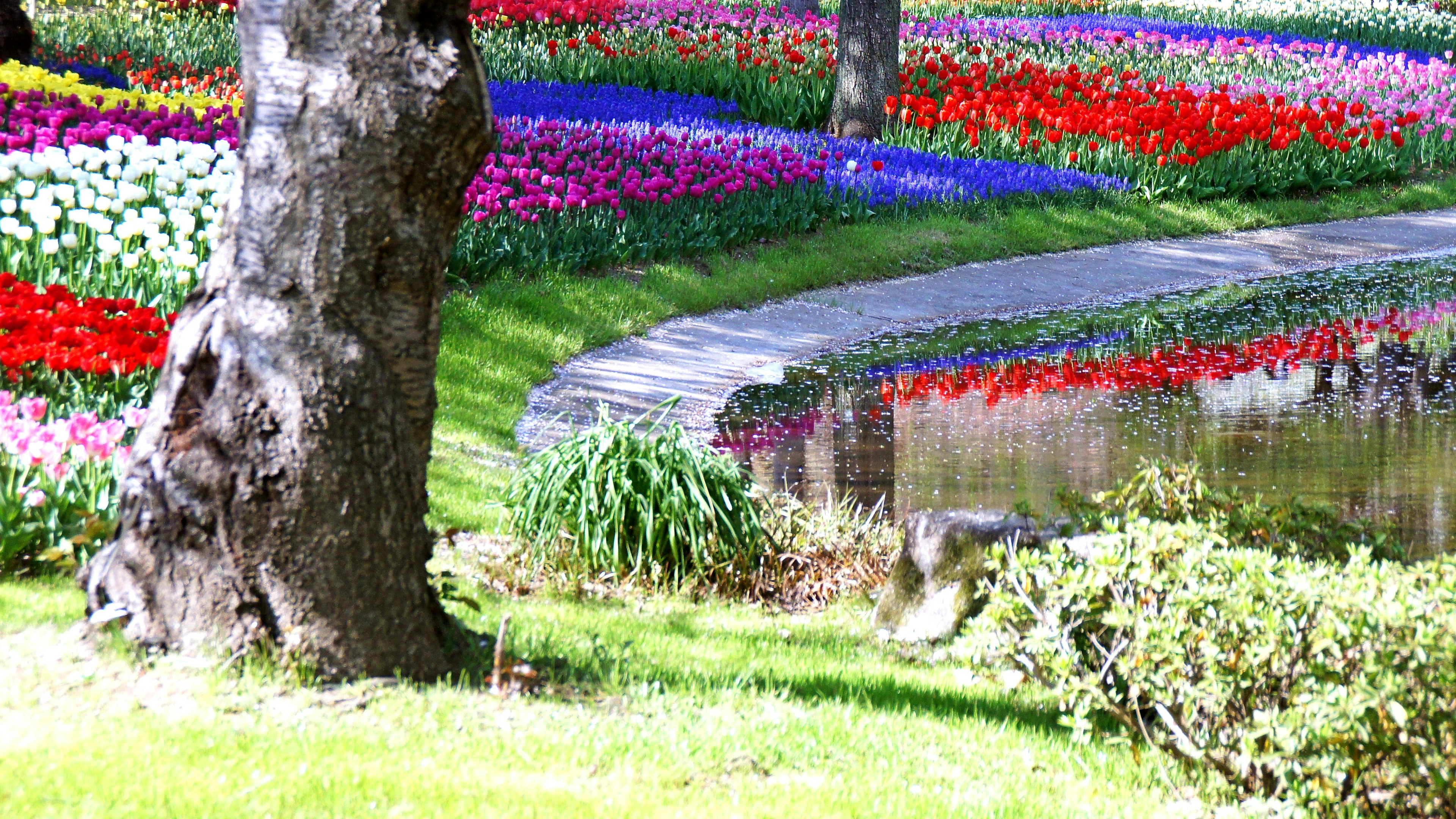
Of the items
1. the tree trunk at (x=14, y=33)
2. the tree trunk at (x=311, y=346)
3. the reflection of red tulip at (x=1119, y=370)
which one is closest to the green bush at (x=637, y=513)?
the tree trunk at (x=311, y=346)

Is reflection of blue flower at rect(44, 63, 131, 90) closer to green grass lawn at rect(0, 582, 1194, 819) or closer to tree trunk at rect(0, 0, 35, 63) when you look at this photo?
tree trunk at rect(0, 0, 35, 63)

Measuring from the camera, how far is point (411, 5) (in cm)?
324

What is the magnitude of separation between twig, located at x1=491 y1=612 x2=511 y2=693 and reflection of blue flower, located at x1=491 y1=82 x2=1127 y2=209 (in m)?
9.68

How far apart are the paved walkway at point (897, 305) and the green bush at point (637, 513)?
0.87 m

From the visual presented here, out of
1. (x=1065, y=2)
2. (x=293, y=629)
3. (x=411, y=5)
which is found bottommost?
(x=293, y=629)

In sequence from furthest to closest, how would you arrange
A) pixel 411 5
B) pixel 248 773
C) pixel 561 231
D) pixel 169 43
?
pixel 169 43 → pixel 561 231 → pixel 411 5 → pixel 248 773

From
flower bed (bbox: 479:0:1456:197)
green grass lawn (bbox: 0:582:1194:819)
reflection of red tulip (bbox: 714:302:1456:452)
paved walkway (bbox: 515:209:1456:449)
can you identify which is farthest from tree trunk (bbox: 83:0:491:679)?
flower bed (bbox: 479:0:1456:197)

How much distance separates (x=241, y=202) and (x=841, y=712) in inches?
77.3

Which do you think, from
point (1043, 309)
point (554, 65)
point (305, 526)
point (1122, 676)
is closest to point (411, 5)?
point (305, 526)

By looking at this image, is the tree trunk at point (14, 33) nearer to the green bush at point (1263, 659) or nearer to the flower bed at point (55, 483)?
the flower bed at point (55, 483)

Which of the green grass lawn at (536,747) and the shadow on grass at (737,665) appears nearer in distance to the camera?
the green grass lawn at (536,747)

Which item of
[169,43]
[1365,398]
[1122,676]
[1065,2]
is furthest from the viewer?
[1065,2]

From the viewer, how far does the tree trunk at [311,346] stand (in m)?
3.21

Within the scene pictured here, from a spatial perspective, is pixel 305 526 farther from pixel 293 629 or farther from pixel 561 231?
pixel 561 231
